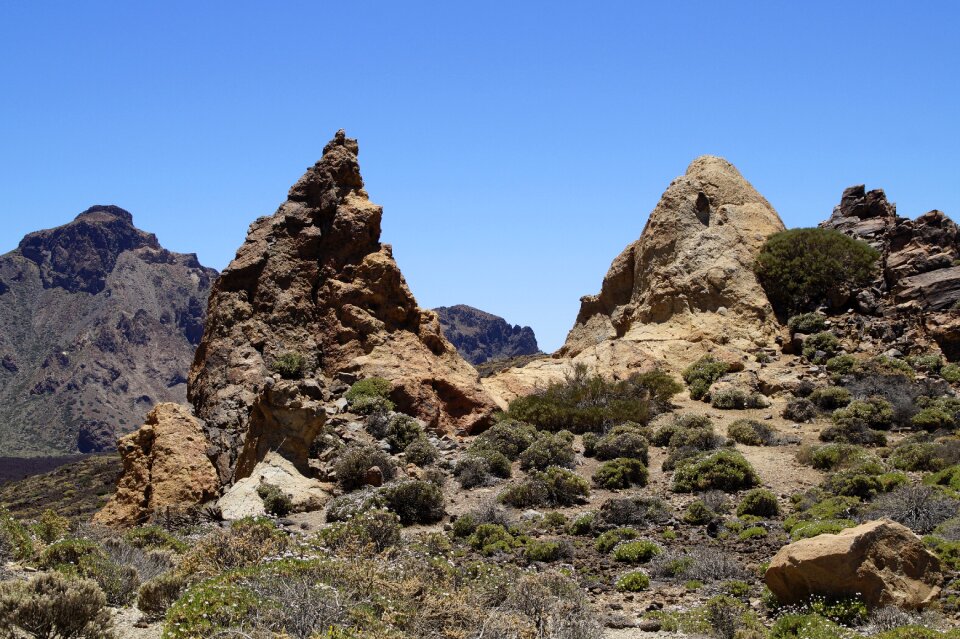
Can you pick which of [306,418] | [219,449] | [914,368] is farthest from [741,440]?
[219,449]

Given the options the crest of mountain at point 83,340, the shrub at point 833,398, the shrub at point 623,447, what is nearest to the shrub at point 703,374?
the shrub at point 833,398

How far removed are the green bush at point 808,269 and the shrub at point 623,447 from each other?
10195 mm

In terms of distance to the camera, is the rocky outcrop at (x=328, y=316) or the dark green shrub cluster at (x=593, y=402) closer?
the rocky outcrop at (x=328, y=316)

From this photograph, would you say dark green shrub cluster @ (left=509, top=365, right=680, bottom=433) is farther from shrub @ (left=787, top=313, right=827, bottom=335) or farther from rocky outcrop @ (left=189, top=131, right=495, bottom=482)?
shrub @ (left=787, top=313, right=827, bottom=335)

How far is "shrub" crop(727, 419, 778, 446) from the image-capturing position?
796 inches

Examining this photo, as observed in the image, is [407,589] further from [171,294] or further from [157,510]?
[171,294]

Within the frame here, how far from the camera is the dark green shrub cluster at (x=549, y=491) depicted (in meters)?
17.0

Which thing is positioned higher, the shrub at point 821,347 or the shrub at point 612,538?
the shrub at point 821,347

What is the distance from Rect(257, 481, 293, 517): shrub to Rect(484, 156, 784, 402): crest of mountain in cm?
967

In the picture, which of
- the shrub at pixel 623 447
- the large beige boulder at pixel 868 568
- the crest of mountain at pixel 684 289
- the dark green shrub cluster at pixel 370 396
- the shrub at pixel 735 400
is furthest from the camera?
the crest of mountain at pixel 684 289

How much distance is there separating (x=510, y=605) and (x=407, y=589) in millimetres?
1293

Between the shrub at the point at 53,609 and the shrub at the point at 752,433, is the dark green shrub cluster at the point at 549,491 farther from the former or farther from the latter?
the shrub at the point at 53,609

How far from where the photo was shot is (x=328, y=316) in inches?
888

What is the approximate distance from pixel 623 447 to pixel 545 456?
1.88 metres
